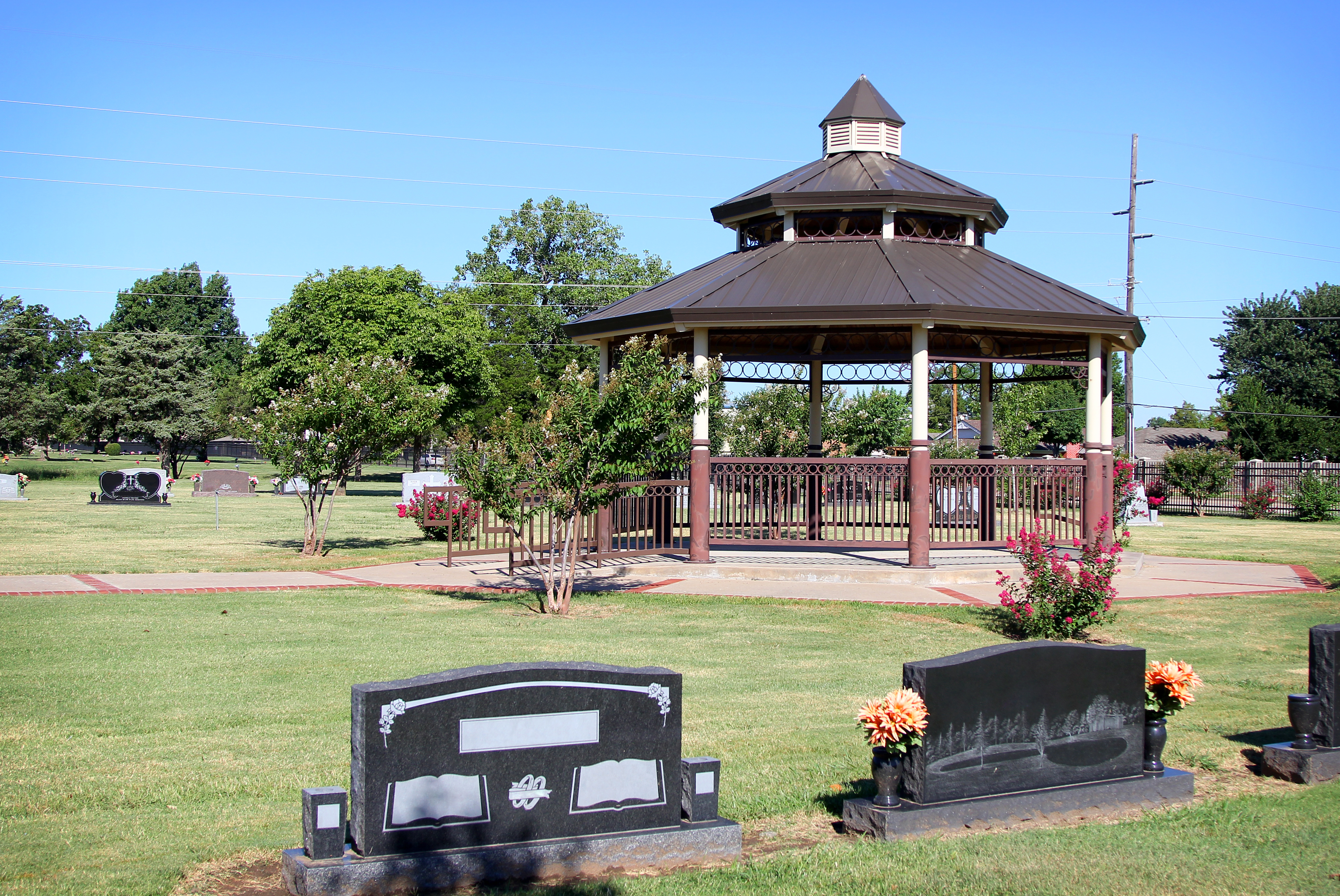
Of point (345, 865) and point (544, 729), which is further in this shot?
point (544, 729)

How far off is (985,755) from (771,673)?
4.38 metres

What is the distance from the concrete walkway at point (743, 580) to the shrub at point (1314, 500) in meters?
22.5

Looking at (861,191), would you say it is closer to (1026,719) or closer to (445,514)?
(445,514)

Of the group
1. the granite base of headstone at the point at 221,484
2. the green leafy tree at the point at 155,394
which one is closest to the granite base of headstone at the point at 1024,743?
the granite base of headstone at the point at 221,484

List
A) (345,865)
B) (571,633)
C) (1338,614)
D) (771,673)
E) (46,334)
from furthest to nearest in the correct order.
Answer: (46,334) → (1338,614) → (571,633) → (771,673) → (345,865)

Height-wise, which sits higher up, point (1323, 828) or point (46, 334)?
point (46, 334)

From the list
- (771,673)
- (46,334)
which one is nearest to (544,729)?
(771,673)

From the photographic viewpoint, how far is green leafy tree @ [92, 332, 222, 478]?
2426 inches

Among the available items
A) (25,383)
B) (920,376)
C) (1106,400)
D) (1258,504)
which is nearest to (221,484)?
(25,383)

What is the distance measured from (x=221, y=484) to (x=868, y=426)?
994 inches

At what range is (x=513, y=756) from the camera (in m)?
5.26

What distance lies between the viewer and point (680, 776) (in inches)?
225

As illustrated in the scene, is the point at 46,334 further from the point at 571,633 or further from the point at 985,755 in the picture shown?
the point at 985,755

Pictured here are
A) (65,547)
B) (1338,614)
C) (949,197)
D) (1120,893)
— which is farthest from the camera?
(65,547)
